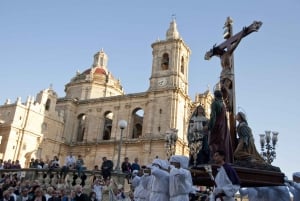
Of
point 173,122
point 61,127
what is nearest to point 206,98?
point 173,122

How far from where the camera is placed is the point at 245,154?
7707 millimetres

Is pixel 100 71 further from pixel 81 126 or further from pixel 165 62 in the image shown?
pixel 165 62

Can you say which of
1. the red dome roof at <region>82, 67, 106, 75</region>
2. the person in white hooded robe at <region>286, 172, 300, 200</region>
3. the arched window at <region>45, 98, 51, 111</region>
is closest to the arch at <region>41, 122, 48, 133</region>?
the arched window at <region>45, 98, 51, 111</region>

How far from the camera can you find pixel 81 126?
1657 inches

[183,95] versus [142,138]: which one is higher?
[183,95]

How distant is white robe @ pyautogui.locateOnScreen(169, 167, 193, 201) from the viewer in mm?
6984

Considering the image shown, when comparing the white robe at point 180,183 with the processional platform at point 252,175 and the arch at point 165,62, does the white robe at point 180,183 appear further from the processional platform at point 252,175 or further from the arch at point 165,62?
the arch at point 165,62

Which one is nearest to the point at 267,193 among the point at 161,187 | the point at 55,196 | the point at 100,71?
the point at 161,187

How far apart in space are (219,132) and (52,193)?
6.52 meters

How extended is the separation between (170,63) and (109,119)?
1168 cm

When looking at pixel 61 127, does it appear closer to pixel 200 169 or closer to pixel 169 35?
pixel 169 35

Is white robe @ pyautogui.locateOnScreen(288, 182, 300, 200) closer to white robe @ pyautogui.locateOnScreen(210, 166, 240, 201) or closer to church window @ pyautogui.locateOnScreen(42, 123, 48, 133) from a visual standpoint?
white robe @ pyautogui.locateOnScreen(210, 166, 240, 201)

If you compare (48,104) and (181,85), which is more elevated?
(181,85)

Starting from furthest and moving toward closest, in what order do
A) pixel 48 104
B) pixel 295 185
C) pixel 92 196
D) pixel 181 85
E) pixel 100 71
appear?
1. pixel 100 71
2. pixel 48 104
3. pixel 181 85
4. pixel 92 196
5. pixel 295 185
